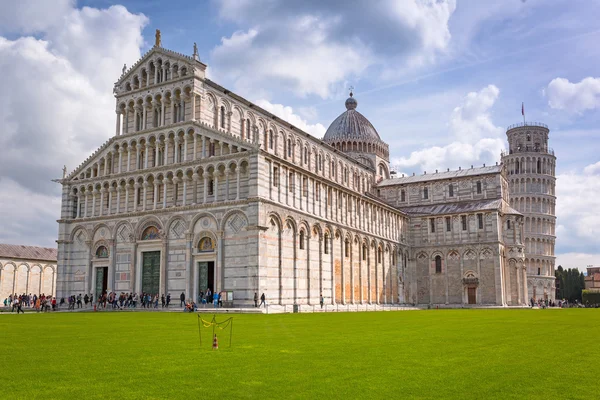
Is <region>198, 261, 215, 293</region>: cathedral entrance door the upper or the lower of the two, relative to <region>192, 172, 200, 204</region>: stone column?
lower

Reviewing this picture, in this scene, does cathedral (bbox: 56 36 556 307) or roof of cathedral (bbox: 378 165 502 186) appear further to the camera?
roof of cathedral (bbox: 378 165 502 186)

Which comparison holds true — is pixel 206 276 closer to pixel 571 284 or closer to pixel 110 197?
pixel 110 197

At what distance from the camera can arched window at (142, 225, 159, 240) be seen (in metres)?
45.1

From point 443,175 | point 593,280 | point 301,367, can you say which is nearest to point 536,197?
point 443,175

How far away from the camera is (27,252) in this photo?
70.7 m

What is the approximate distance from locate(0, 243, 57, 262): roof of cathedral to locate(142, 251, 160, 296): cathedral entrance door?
30.0 m

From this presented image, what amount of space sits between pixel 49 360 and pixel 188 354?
287 cm

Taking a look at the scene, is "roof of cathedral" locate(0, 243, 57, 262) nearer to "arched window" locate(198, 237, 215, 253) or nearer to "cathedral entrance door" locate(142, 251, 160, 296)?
"cathedral entrance door" locate(142, 251, 160, 296)

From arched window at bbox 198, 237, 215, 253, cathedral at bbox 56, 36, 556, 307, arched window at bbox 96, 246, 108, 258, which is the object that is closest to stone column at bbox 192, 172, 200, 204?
cathedral at bbox 56, 36, 556, 307

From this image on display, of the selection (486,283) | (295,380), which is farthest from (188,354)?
(486,283)

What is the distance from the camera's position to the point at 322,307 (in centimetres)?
4509

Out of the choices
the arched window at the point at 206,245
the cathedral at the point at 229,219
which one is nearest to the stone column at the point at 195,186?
the cathedral at the point at 229,219

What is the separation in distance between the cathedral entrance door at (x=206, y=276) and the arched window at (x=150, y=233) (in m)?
5.41

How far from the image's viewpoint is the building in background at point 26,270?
6600 cm
